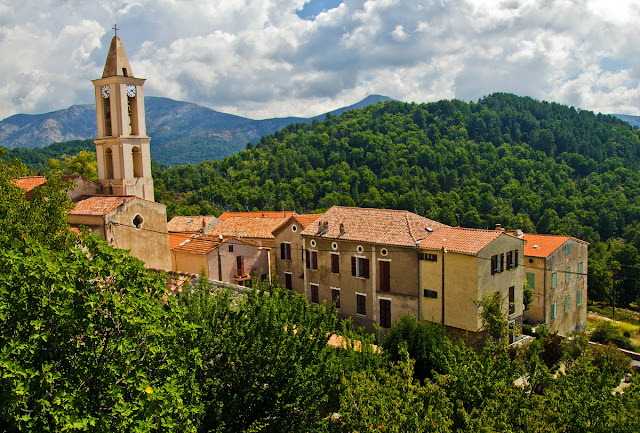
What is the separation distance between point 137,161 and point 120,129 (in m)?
2.08

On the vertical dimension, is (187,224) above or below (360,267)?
above

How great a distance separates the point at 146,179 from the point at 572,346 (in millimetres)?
23316

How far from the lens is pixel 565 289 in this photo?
37.3m

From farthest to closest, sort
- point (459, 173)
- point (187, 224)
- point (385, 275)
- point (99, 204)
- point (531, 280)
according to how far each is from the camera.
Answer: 1. point (459, 173)
2. point (187, 224)
3. point (531, 280)
4. point (385, 275)
5. point (99, 204)

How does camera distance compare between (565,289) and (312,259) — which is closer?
(312,259)

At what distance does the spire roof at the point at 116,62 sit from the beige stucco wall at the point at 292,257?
1318 centimetres

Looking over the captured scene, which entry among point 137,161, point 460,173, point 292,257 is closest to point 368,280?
point 292,257

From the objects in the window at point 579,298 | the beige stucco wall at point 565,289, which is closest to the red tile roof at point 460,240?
the beige stucco wall at point 565,289

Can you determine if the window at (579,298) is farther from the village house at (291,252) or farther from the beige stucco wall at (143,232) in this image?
the beige stucco wall at (143,232)

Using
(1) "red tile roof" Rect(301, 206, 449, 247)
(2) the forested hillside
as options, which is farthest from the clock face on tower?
(2) the forested hillside

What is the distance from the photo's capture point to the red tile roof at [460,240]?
1040 inches

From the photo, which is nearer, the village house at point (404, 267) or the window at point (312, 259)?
the village house at point (404, 267)

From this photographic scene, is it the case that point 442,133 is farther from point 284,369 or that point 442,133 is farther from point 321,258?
point 284,369

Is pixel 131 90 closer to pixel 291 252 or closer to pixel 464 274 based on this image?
pixel 291 252
